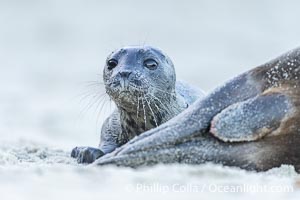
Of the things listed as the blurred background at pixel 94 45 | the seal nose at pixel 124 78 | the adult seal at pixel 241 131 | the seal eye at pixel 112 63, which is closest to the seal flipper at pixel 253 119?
the adult seal at pixel 241 131

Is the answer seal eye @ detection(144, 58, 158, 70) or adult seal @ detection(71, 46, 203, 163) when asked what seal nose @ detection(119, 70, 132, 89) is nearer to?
adult seal @ detection(71, 46, 203, 163)

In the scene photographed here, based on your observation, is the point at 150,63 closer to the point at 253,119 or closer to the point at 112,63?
the point at 112,63

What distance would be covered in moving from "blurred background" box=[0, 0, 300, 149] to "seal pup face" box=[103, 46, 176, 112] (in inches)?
134

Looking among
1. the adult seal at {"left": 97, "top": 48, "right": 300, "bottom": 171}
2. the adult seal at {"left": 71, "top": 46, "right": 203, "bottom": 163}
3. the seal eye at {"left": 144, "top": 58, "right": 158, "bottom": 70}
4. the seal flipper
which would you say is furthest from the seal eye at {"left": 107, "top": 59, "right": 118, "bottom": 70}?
the seal flipper

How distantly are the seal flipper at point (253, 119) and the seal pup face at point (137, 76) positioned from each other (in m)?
1.58

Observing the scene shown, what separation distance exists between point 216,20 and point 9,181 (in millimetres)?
18263

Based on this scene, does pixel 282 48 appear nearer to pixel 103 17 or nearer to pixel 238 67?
pixel 238 67

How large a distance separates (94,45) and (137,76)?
13518 mm

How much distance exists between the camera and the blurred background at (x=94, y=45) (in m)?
11.6

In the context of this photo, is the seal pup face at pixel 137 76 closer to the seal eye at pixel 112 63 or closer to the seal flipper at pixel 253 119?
the seal eye at pixel 112 63

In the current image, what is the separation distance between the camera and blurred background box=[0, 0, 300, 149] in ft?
38.1

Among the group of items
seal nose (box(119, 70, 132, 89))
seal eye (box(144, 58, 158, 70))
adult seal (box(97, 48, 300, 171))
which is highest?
seal eye (box(144, 58, 158, 70))

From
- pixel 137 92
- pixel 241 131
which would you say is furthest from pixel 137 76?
pixel 241 131

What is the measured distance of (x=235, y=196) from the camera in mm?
3146
